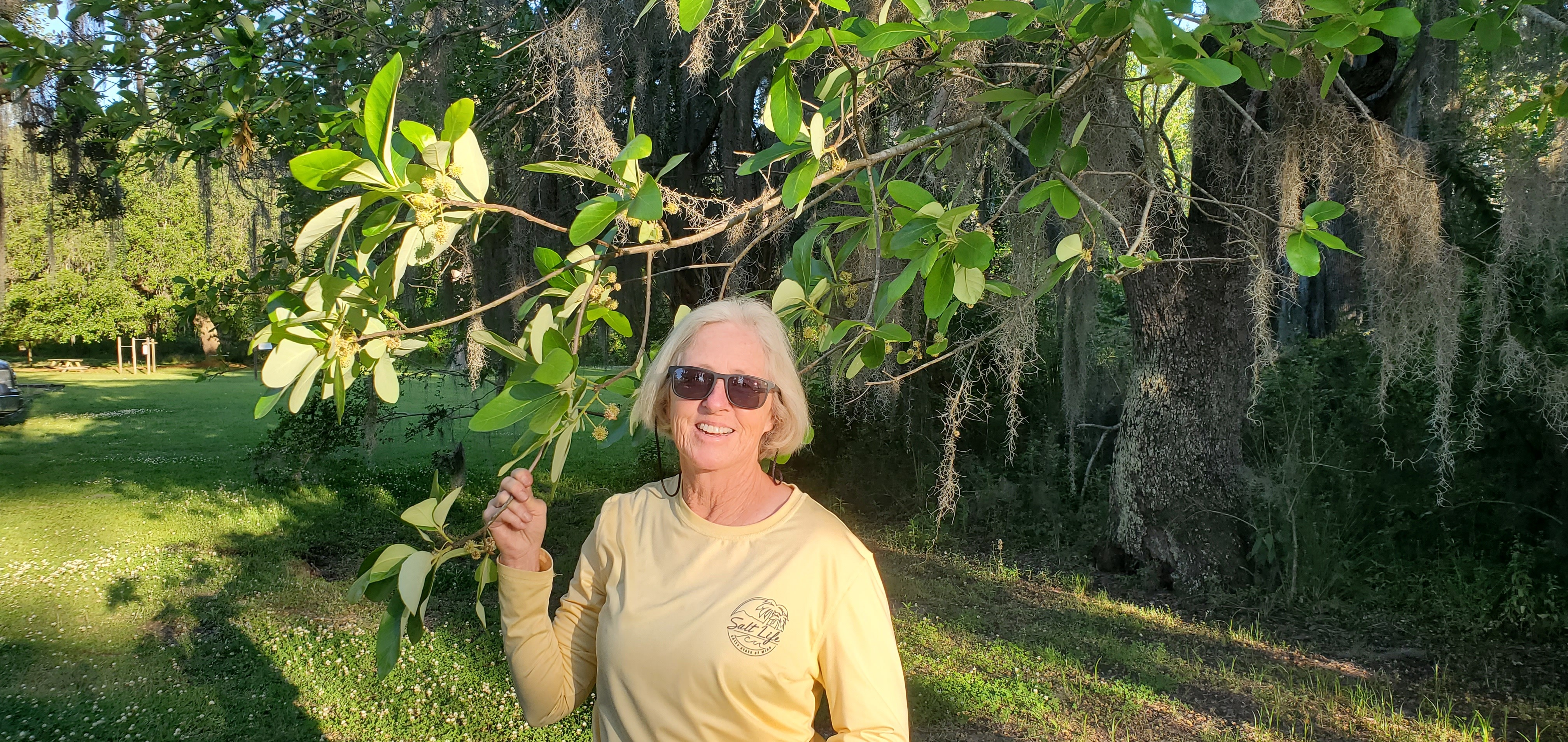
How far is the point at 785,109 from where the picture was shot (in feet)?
4.15

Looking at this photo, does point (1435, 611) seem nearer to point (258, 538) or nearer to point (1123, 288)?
point (1123, 288)

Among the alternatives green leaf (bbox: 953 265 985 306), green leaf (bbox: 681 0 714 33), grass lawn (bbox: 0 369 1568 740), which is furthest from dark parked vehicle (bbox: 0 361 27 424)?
green leaf (bbox: 953 265 985 306)

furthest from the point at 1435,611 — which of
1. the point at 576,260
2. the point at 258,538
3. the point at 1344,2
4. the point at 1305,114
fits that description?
the point at 258,538

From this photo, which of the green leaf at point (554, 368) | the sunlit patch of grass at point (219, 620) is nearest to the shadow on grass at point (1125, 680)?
the sunlit patch of grass at point (219, 620)

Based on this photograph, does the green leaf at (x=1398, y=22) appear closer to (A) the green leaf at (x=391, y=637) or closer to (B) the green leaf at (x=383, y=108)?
(B) the green leaf at (x=383, y=108)

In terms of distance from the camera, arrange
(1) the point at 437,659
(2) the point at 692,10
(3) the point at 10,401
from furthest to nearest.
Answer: (3) the point at 10,401, (1) the point at 437,659, (2) the point at 692,10

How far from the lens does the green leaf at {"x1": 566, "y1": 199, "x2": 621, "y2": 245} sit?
1242 mm

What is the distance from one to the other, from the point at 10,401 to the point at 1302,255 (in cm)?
1737

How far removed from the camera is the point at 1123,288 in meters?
5.39

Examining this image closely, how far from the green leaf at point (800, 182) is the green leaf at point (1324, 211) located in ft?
2.53

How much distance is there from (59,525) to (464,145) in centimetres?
815

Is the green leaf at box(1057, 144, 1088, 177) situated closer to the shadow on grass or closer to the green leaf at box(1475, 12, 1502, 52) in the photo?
the green leaf at box(1475, 12, 1502, 52)

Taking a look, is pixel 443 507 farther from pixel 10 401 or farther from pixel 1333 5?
pixel 10 401

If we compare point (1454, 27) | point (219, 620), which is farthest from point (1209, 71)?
point (219, 620)
